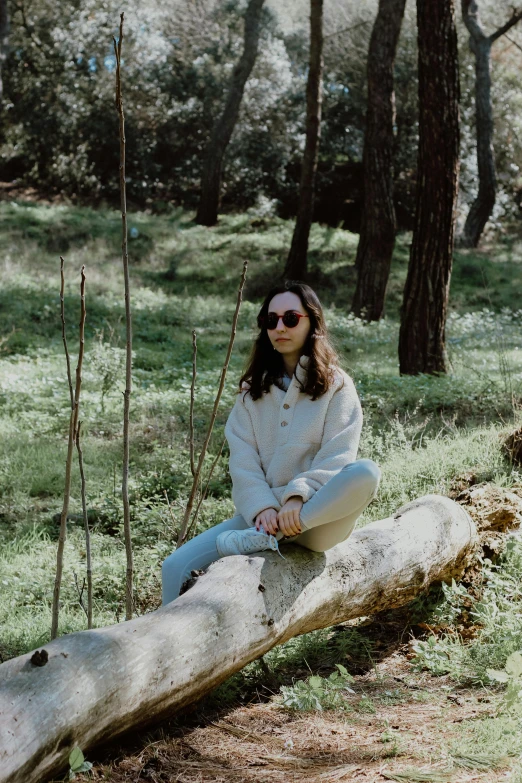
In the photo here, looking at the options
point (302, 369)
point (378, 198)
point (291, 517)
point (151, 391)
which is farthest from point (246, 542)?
point (378, 198)

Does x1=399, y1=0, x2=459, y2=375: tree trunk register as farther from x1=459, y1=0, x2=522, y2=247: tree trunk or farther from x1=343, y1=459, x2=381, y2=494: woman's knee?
x1=459, y1=0, x2=522, y2=247: tree trunk

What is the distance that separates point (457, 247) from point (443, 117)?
12.6m

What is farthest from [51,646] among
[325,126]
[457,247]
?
[325,126]

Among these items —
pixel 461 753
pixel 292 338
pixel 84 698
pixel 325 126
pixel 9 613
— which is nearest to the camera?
pixel 84 698

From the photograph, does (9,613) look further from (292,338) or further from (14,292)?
(14,292)

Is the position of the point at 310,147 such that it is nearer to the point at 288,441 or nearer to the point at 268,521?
the point at 288,441

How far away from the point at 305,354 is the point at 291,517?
77 cm

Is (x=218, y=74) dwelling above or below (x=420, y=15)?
above

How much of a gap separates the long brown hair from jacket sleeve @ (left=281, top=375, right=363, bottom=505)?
3.8 inches

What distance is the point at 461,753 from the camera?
2561mm

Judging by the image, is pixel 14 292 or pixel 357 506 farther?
pixel 14 292

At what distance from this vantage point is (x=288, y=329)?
343 centimetres

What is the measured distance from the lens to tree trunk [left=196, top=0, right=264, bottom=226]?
18859 millimetres

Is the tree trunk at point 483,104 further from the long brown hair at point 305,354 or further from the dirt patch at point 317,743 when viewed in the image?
the dirt patch at point 317,743
